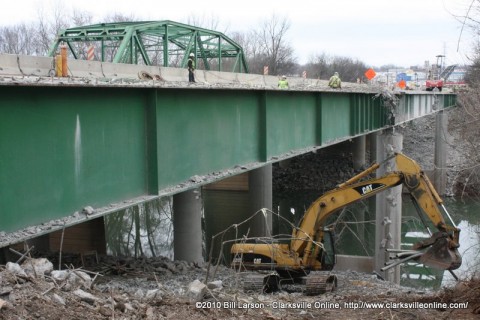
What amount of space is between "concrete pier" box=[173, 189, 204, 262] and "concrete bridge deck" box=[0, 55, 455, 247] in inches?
145

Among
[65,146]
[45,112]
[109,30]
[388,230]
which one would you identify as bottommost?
[388,230]

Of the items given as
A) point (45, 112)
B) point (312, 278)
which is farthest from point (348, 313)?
point (45, 112)

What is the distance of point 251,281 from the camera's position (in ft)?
36.5

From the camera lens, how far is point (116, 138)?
8453 millimetres

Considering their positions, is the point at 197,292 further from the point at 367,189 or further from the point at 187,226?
the point at 187,226

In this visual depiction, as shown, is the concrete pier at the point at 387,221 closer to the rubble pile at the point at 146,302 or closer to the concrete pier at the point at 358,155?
the rubble pile at the point at 146,302

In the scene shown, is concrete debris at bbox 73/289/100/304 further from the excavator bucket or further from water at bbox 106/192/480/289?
water at bbox 106/192/480/289

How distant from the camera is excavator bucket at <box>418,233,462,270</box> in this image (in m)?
11.1

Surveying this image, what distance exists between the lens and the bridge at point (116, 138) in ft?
22.1

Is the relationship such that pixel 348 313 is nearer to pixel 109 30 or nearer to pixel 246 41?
pixel 109 30

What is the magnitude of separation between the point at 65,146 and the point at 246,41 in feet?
272

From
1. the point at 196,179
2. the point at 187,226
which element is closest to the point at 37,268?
the point at 196,179

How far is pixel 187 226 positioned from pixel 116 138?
28.0 feet

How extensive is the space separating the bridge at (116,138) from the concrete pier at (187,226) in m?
3.67
